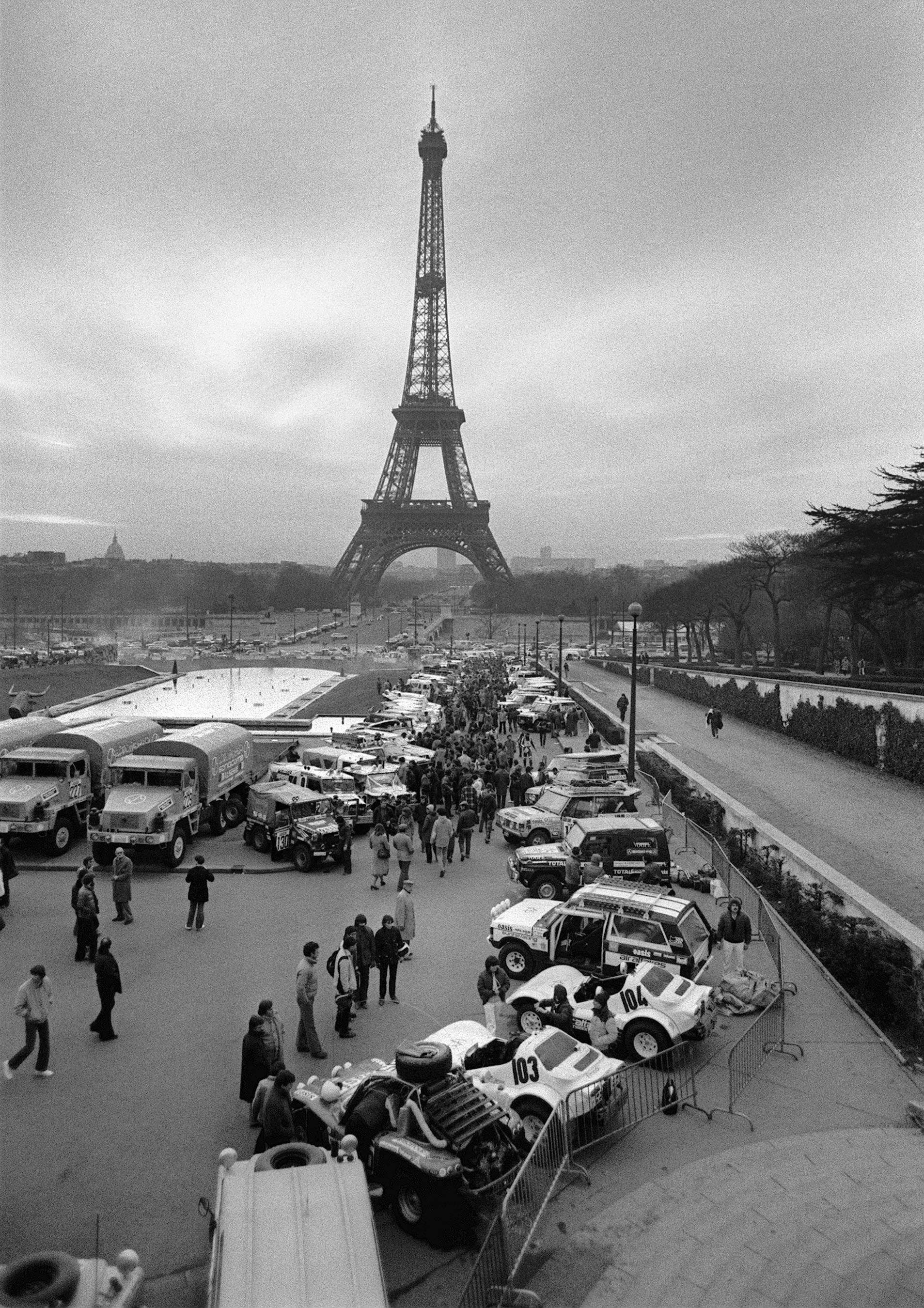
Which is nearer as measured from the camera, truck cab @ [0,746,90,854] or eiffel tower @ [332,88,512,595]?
truck cab @ [0,746,90,854]

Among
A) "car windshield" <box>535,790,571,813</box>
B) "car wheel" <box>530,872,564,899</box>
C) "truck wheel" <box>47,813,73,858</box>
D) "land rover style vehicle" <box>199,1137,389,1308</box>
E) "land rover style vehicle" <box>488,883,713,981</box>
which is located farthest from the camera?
"car windshield" <box>535,790,571,813</box>

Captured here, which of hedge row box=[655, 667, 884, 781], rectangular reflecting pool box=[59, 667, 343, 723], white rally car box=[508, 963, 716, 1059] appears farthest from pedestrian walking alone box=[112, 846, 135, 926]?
rectangular reflecting pool box=[59, 667, 343, 723]

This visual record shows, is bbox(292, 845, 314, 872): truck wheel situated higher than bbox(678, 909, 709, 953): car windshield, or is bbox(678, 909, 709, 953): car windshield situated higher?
bbox(678, 909, 709, 953): car windshield

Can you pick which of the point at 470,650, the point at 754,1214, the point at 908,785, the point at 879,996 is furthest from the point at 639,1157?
the point at 470,650

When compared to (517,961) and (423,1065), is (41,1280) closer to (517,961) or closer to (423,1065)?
(423,1065)

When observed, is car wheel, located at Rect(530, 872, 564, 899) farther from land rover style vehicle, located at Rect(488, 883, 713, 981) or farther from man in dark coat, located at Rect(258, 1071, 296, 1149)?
man in dark coat, located at Rect(258, 1071, 296, 1149)

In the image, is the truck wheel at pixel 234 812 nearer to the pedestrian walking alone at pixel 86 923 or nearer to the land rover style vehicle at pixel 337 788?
the land rover style vehicle at pixel 337 788

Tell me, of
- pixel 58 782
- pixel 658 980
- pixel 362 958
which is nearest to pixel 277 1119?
pixel 362 958

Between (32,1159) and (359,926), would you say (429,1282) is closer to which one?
(32,1159)
